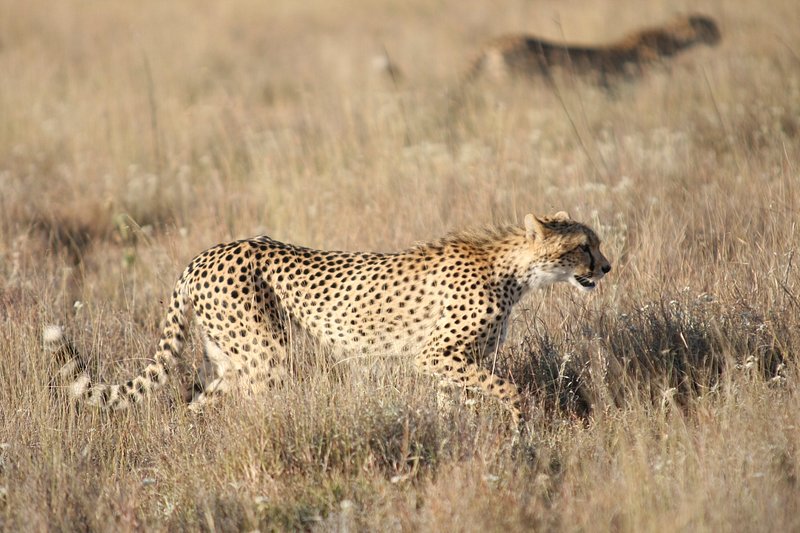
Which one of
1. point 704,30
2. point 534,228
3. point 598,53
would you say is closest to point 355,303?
point 534,228

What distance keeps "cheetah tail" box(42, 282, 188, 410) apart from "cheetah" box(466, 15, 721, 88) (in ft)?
20.7

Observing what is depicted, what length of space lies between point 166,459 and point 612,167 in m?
4.25

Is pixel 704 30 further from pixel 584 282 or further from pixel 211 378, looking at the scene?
pixel 211 378

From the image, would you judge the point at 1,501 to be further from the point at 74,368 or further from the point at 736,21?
the point at 736,21

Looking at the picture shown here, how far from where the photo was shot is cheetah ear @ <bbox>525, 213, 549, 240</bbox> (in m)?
4.52

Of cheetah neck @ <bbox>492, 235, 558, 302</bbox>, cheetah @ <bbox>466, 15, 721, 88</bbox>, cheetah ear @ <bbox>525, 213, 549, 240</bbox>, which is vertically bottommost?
cheetah neck @ <bbox>492, 235, 558, 302</bbox>

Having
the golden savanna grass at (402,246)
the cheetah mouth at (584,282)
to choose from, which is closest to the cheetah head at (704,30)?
the golden savanna grass at (402,246)

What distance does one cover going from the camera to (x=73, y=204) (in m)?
7.55

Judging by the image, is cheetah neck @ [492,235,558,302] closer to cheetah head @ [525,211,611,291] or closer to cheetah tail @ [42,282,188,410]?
cheetah head @ [525,211,611,291]

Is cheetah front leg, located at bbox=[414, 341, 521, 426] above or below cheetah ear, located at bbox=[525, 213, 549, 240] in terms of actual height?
below

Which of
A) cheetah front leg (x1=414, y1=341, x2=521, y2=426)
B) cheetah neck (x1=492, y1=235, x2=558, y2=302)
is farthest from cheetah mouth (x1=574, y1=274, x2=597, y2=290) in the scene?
cheetah front leg (x1=414, y1=341, x2=521, y2=426)

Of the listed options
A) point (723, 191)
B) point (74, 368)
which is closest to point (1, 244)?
point (74, 368)

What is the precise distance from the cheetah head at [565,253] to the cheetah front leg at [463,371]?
54cm

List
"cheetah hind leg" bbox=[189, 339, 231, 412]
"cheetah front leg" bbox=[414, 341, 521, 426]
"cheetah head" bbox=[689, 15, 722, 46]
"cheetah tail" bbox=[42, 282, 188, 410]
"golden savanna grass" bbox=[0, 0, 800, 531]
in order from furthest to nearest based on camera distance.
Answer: "cheetah head" bbox=[689, 15, 722, 46]
"cheetah hind leg" bbox=[189, 339, 231, 412]
"cheetah tail" bbox=[42, 282, 188, 410]
"cheetah front leg" bbox=[414, 341, 521, 426]
"golden savanna grass" bbox=[0, 0, 800, 531]
